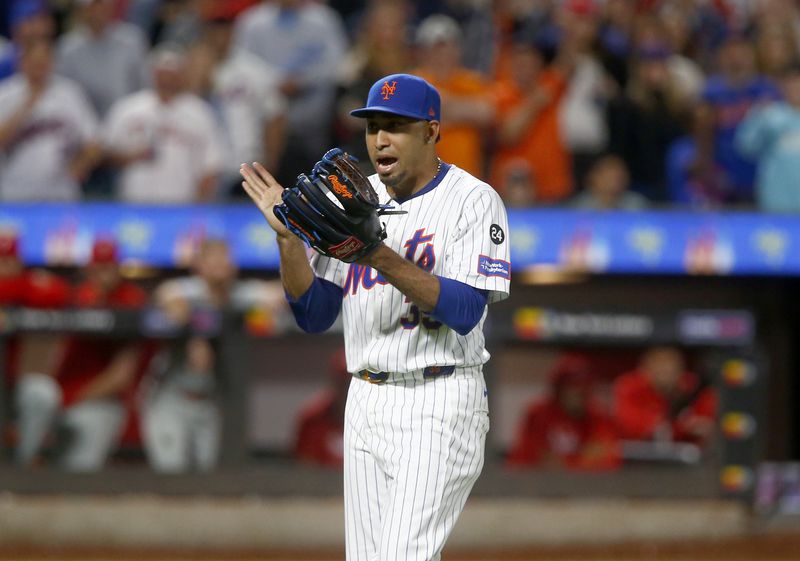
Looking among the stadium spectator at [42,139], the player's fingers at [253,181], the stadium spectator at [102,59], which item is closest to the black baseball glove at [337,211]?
the player's fingers at [253,181]

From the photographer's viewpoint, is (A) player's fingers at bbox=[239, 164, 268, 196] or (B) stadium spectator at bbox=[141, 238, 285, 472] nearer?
(A) player's fingers at bbox=[239, 164, 268, 196]

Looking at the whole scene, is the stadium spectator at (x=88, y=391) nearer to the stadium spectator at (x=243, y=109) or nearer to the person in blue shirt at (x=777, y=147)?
the stadium spectator at (x=243, y=109)

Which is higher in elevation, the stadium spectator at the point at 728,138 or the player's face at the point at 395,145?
the stadium spectator at the point at 728,138

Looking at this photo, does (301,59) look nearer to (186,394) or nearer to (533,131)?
(533,131)

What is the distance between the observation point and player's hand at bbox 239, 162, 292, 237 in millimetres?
3742

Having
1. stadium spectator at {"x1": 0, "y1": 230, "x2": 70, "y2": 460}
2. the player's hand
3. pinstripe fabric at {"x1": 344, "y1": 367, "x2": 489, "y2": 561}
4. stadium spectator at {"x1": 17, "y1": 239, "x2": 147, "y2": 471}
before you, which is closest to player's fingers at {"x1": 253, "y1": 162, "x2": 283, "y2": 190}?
the player's hand

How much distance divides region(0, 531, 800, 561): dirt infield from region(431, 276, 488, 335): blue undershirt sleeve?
13.6 ft

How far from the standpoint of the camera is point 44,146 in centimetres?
871

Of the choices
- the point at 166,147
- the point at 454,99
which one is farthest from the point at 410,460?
the point at 166,147

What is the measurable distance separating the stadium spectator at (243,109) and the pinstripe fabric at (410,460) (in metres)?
5.19

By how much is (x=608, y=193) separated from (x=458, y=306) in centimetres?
514

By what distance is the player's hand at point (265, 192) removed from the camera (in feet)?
12.3

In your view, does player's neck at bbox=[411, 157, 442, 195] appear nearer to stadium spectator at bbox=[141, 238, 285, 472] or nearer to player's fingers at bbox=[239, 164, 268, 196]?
player's fingers at bbox=[239, 164, 268, 196]

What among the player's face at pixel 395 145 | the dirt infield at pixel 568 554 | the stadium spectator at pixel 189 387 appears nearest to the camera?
the player's face at pixel 395 145
